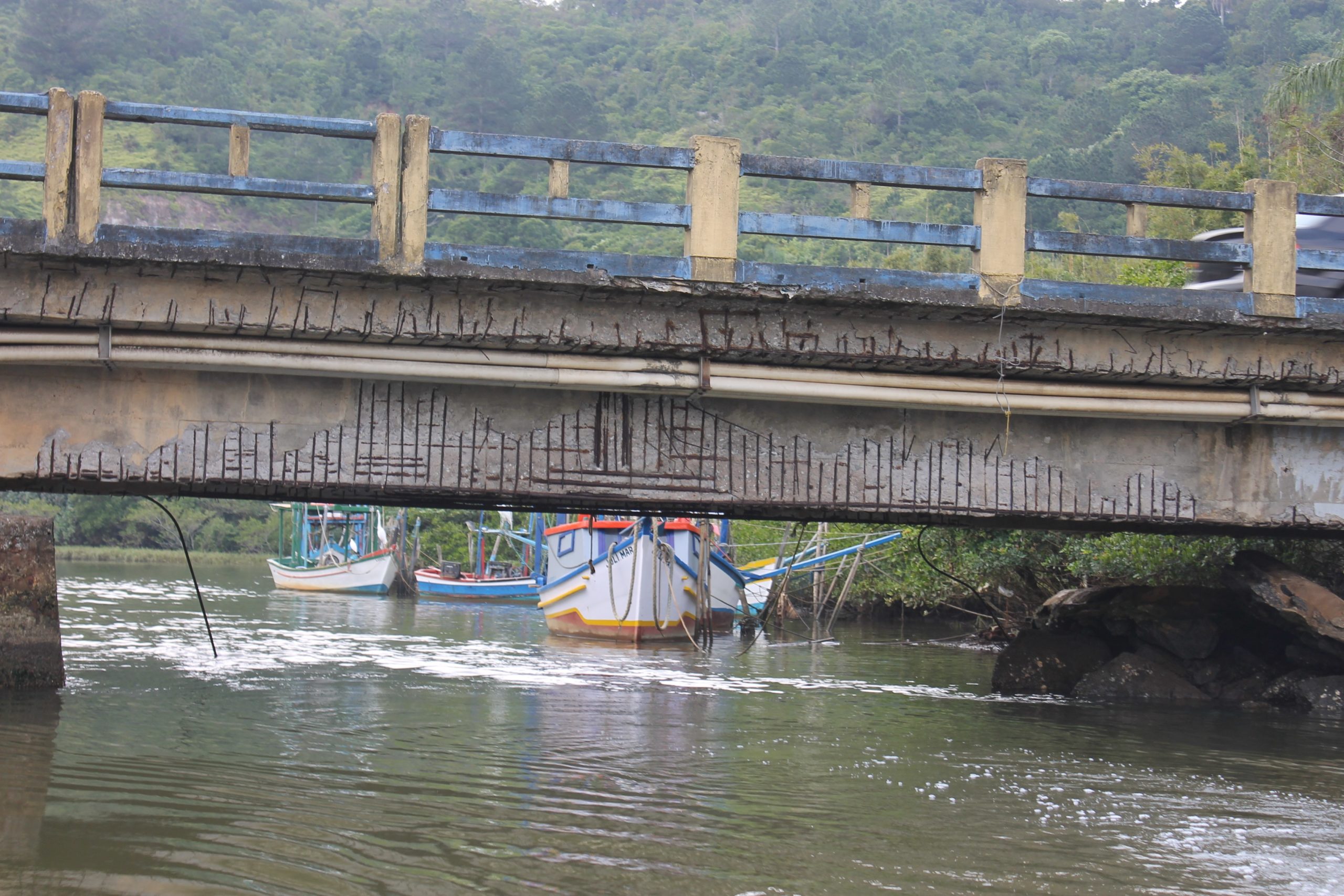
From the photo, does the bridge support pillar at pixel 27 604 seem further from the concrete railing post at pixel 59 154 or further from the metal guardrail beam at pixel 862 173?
the metal guardrail beam at pixel 862 173

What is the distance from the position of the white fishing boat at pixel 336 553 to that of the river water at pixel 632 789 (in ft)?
85.5

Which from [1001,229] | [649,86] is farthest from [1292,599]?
[649,86]

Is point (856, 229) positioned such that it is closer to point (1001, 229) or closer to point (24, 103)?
point (1001, 229)

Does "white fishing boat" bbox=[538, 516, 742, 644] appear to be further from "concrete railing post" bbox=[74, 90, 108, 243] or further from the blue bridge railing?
"concrete railing post" bbox=[74, 90, 108, 243]

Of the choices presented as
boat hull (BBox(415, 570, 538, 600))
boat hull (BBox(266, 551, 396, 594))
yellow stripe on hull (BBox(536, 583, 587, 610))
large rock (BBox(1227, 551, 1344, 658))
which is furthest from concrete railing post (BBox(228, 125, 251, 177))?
boat hull (BBox(266, 551, 396, 594))

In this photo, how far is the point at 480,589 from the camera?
141 feet

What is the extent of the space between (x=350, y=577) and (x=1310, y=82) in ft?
113

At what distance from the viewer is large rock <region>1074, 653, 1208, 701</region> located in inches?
510

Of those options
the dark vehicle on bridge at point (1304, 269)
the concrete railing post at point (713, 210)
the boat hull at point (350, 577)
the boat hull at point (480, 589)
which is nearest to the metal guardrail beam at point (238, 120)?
the concrete railing post at point (713, 210)

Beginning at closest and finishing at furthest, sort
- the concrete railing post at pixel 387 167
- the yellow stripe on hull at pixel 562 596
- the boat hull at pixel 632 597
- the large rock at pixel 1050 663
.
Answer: the concrete railing post at pixel 387 167 → the large rock at pixel 1050 663 → the boat hull at pixel 632 597 → the yellow stripe on hull at pixel 562 596

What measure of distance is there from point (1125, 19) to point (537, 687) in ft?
336

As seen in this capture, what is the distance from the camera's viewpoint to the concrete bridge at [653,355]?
7.24 meters

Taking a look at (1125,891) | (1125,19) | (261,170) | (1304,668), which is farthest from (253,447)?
(1125,19)

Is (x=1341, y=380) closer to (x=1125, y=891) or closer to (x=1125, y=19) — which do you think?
(x=1125, y=891)
